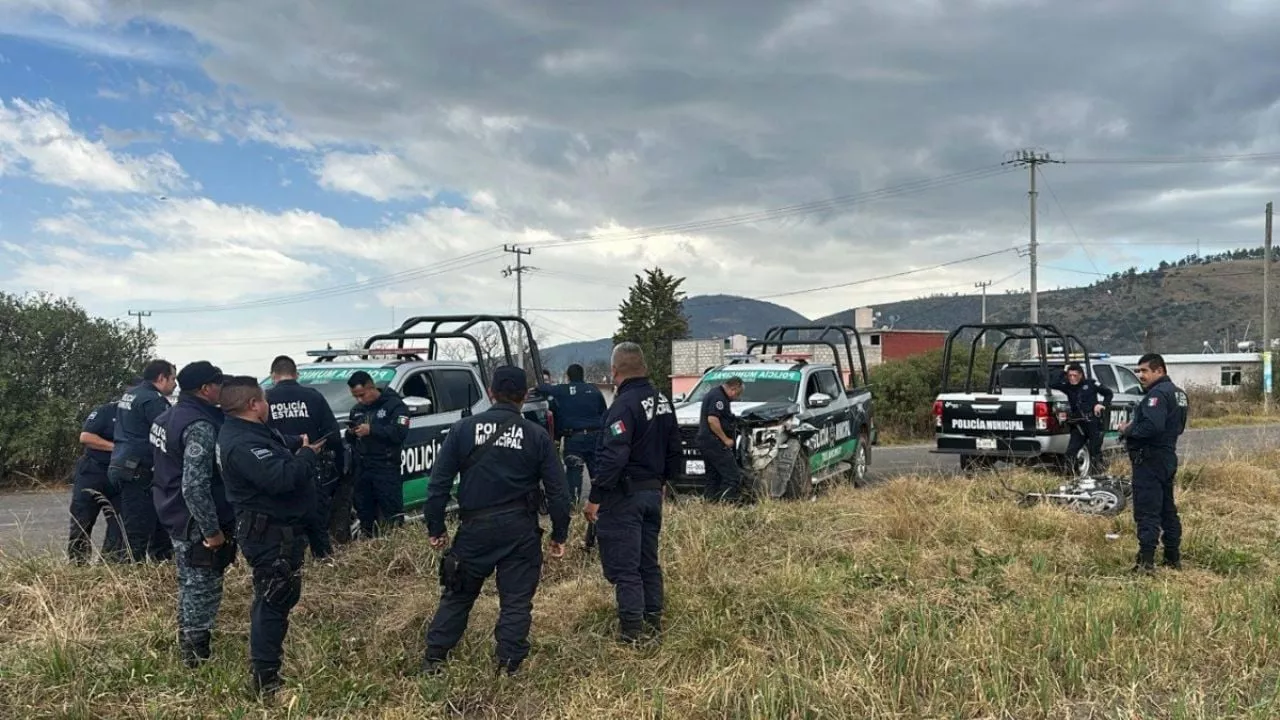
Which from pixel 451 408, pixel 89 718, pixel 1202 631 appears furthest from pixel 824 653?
pixel 451 408

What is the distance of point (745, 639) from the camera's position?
4.67m

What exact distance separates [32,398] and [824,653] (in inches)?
557

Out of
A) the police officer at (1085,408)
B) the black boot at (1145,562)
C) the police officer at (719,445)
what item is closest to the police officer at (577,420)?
the police officer at (719,445)

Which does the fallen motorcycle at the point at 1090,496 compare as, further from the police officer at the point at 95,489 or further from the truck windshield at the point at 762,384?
the police officer at the point at 95,489

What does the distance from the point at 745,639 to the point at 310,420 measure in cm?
367

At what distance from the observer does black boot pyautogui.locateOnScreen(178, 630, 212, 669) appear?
463 centimetres

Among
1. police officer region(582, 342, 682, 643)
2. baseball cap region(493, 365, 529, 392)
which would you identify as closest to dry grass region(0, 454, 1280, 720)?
police officer region(582, 342, 682, 643)

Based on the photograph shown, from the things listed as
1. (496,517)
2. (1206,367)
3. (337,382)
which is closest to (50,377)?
(337,382)

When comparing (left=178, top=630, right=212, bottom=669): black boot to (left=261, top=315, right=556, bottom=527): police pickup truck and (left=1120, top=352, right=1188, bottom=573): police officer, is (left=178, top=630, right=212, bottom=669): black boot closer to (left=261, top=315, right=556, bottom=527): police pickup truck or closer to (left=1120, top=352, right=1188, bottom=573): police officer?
(left=261, top=315, right=556, bottom=527): police pickup truck

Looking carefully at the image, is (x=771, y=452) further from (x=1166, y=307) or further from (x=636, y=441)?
(x=1166, y=307)

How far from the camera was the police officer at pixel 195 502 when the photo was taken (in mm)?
4488

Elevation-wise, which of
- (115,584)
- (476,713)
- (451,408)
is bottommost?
(476,713)

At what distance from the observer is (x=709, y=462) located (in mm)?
8883

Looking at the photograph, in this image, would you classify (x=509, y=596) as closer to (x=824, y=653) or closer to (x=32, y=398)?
(x=824, y=653)
